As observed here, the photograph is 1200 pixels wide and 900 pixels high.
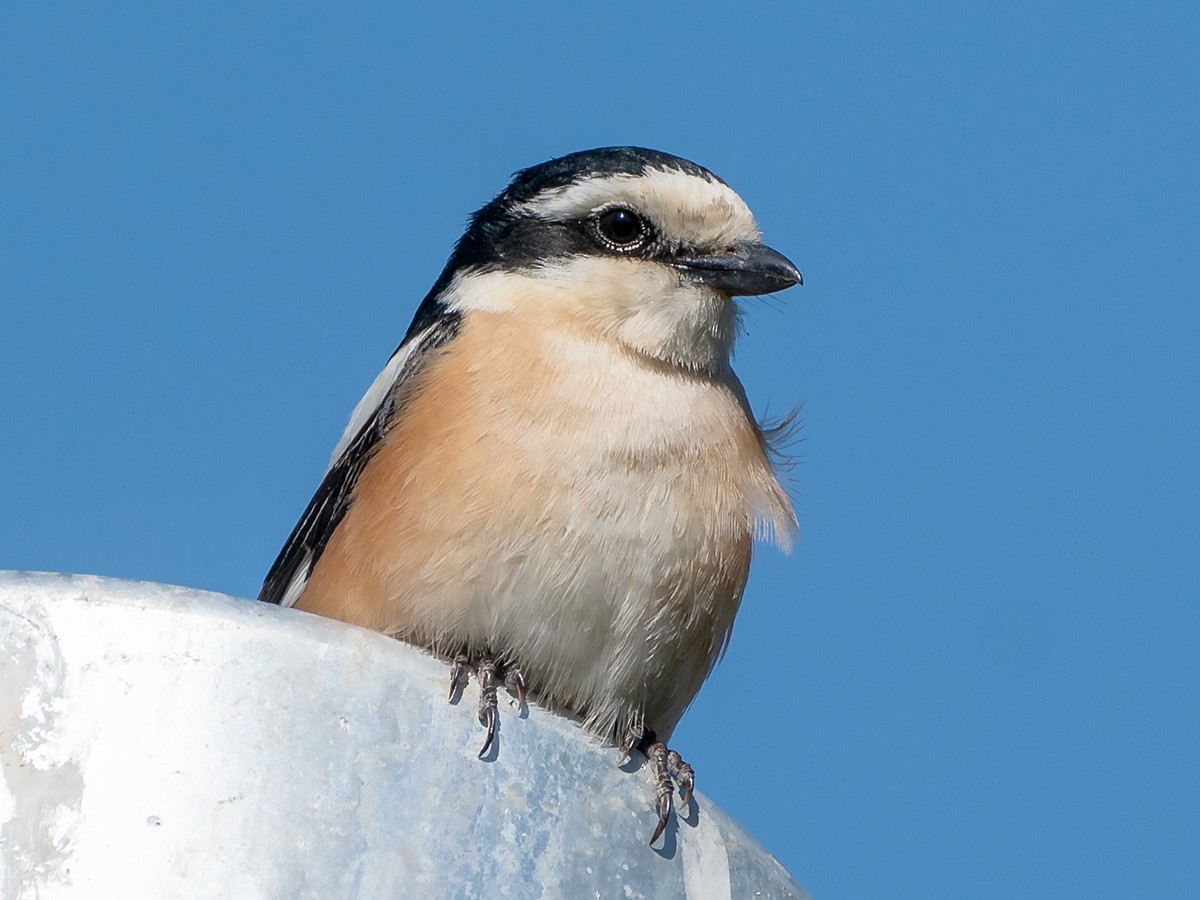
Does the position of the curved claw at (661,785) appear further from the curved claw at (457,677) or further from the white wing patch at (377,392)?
the white wing patch at (377,392)

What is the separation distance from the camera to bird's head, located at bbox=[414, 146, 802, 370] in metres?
5.42

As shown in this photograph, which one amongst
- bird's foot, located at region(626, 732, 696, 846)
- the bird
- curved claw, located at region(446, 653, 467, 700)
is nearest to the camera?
curved claw, located at region(446, 653, 467, 700)

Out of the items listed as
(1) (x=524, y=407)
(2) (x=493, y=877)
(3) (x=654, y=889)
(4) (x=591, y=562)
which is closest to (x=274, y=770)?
(2) (x=493, y=877)

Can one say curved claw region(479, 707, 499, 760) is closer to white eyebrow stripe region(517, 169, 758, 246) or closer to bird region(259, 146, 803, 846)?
bird region(259, 146, 803, 846)

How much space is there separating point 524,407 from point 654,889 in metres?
1.93

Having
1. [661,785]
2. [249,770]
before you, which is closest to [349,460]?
[661,785]

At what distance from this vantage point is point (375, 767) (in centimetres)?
294

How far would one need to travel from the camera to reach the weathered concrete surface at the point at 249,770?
107 inches

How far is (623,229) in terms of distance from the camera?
5633 mm

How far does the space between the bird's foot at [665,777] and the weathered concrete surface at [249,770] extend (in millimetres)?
194

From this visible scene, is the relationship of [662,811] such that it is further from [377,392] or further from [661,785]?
[377,392]

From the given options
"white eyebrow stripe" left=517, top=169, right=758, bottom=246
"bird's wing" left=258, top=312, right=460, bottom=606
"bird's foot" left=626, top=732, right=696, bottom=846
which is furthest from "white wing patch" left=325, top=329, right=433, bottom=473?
"bird's foot" left=626, top=732, right=696, bottom=846

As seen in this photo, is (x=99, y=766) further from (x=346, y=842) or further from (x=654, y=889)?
(x=654, y=889)

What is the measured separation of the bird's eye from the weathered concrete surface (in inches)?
104
